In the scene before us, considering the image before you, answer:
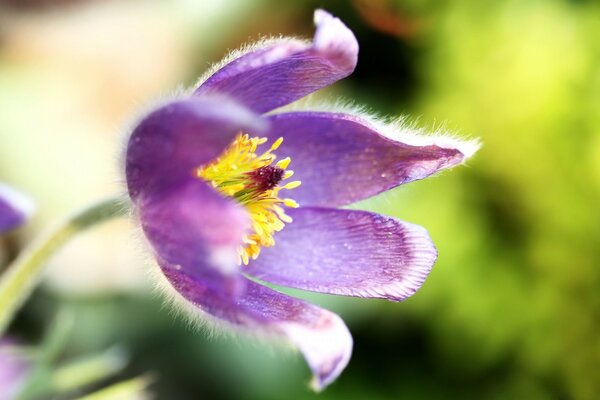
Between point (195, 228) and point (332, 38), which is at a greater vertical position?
point (332, 38)

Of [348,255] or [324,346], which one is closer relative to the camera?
[324,346]

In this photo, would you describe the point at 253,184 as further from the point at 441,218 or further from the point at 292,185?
the point at 441,218

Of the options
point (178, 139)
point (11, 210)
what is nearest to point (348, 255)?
point (178, 139)

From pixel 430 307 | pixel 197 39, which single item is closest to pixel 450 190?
pixel 430 307

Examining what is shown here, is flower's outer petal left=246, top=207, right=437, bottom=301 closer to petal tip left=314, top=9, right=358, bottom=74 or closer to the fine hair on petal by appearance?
the fine hair on petal

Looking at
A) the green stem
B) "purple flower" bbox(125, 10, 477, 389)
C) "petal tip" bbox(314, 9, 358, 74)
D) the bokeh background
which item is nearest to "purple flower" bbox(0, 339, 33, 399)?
the green stem

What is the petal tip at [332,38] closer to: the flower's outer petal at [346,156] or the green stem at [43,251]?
the flower's outer petal at [346,156]

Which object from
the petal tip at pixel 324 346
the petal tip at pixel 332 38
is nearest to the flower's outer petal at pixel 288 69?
the petal tip at pixel 332 38
